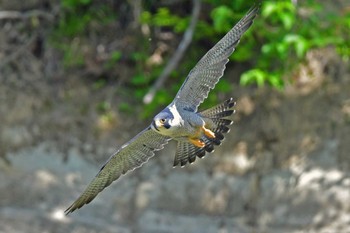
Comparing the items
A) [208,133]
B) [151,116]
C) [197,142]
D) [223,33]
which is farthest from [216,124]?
[151,116]

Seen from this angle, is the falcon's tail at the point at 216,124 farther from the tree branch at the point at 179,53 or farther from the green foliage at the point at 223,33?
the tree branch at the point at 179,53

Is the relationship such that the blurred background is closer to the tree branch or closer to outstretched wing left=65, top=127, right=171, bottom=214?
the tree branch

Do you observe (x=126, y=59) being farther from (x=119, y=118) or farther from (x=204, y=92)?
(x=204, y=92)

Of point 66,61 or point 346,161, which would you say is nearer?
point 346,161

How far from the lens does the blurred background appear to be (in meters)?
8.21

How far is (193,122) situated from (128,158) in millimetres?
556

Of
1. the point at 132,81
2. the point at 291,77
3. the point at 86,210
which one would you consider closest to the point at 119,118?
the point at 132,81

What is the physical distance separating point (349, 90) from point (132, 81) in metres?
2.23

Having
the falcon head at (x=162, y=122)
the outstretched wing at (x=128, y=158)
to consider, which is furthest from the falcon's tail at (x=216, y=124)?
the falcon head at (x=162, y=122)

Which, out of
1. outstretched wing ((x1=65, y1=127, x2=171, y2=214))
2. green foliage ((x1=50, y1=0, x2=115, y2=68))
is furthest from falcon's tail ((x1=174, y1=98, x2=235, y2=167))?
green foliage ((x1=50, y1=0, x2=115, y2=68))

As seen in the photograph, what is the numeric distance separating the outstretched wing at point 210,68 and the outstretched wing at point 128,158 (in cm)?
32

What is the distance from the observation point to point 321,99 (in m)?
8.33

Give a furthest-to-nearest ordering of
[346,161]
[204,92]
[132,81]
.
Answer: [132,81] < [346,161] < [204,92]

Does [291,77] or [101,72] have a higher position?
[101,72]
